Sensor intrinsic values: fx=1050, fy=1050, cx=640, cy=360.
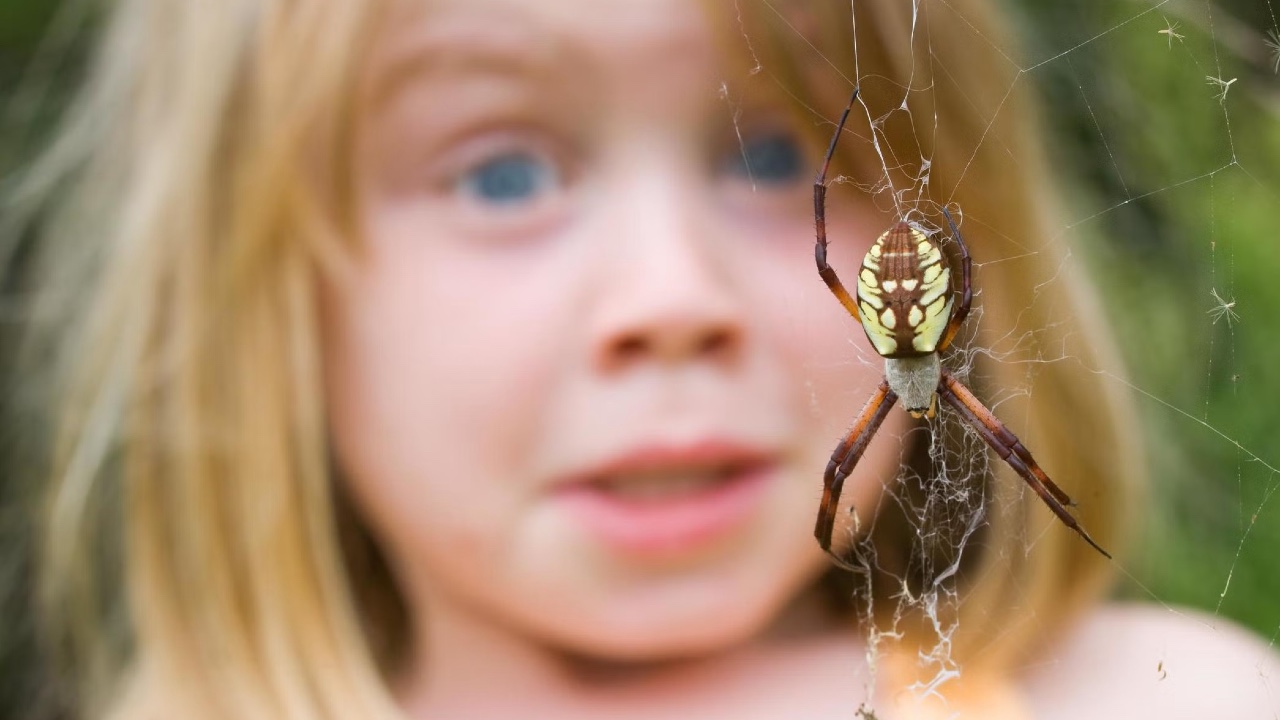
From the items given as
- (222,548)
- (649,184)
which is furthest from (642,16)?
(222,548)

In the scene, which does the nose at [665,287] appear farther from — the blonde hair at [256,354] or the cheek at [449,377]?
the blonde hair at [256,354]

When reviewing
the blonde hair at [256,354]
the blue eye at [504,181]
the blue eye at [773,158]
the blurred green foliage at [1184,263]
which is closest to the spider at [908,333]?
the blonde hair at [256,354]

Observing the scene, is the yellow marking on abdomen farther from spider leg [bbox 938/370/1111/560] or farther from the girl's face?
the girl's face

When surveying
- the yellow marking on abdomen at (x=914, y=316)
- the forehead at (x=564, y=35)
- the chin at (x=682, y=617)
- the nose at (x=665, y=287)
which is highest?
the forehead at (x=564, y=35)

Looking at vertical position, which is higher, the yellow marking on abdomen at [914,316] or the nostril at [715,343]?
the yellow marking on abdomen at [914,316]

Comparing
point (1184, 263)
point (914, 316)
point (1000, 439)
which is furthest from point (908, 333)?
point (1184, 263)

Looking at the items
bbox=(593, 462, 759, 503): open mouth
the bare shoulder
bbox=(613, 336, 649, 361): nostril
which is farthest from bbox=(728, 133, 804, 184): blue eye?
the bare shoulder

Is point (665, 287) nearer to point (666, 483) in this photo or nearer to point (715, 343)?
point (715, 343)
